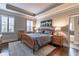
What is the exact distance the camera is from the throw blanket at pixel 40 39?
1.78 meters

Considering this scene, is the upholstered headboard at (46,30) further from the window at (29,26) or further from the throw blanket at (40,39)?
the window at (29,26)

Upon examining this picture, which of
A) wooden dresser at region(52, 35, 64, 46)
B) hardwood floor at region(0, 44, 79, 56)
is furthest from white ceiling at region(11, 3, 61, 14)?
hardwood floor at region(0, 44, 79, 56)

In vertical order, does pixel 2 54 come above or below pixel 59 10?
below

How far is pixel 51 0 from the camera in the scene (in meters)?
1.76

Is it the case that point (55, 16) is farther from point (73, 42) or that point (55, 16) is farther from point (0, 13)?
point (0, 13)

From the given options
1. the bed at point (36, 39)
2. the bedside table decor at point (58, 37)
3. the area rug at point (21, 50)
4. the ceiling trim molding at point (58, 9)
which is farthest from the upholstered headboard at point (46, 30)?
the area rug at point (21, 50)

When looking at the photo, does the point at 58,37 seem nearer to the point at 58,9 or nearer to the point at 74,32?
the point at 74,32

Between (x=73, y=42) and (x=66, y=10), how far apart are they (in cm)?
66

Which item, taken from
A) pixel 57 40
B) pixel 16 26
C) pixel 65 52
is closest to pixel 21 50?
pixel 16 26

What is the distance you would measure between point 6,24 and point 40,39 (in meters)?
0.75

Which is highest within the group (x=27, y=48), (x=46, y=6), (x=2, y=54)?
(x=46, y=6)

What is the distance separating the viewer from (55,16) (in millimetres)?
1887

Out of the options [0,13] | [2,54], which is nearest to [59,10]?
[0,13]

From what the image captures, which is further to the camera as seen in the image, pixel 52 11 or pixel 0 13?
pixel 52 11
